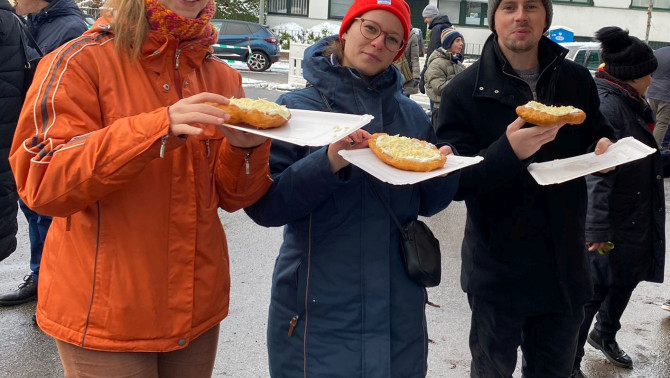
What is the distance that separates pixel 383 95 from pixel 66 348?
1389mm

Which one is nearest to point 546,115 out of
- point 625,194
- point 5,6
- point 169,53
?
point 169,53

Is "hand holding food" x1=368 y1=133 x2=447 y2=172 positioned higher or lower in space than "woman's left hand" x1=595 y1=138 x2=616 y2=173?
higher

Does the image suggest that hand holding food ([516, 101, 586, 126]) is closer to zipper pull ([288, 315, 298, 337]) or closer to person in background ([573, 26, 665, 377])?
zipper pull ([288, 315, 298, 337])

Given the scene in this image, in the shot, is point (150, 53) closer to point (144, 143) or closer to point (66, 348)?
point (144, 143)

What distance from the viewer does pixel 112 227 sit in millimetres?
2068

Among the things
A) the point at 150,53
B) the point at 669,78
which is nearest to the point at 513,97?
the point at 150,53

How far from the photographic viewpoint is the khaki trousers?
2113 mm

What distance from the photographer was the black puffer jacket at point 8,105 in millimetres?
3787

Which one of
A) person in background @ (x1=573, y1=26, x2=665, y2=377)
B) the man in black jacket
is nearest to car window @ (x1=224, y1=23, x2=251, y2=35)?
person in background @ (x1=573, y1=26, x2=665, y2=377)

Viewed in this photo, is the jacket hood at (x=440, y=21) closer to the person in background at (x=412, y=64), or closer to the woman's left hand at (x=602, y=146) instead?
the person in background at (x=412, y=64)

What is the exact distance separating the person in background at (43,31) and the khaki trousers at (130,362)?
9.09ft

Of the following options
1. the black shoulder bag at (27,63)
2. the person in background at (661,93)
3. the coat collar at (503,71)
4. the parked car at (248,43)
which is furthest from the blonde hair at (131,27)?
the parked car at (248,43)

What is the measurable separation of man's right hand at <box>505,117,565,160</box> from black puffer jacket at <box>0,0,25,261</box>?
2.67 meters

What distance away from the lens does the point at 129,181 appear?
6.53ft
